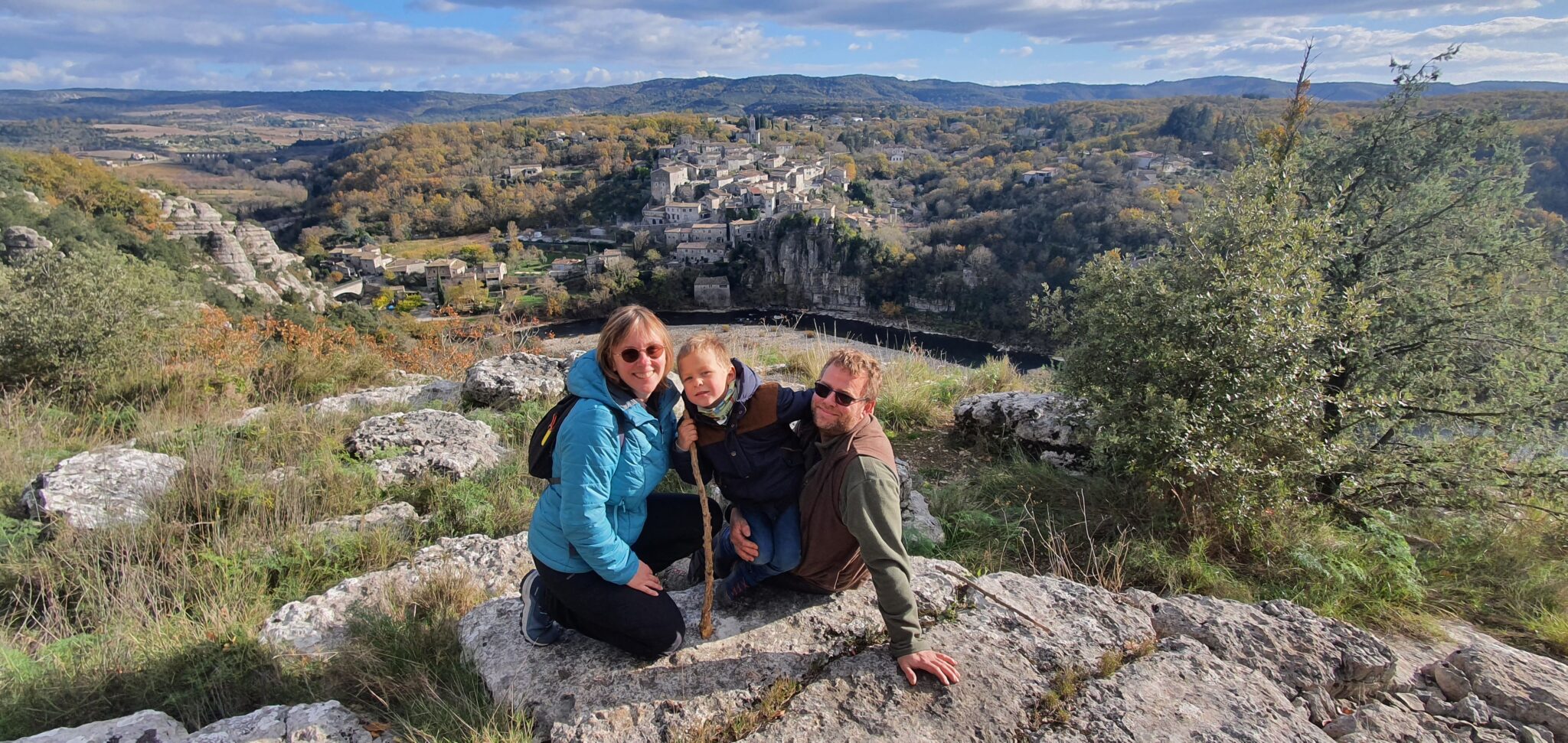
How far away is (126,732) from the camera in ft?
6.17

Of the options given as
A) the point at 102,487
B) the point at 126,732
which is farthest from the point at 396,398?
the point at 126,732

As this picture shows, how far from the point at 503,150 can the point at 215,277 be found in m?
63.5

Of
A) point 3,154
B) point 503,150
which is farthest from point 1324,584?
point 503,150

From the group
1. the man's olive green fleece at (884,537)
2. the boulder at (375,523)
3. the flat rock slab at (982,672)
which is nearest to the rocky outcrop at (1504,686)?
the flat rock slab at (982,672)

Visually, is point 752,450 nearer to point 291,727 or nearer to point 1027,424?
point 291,727

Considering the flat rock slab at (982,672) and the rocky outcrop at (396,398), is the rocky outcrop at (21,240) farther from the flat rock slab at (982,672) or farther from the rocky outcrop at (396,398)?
the flat rock slab at (982,672)

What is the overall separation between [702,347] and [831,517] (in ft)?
2.27

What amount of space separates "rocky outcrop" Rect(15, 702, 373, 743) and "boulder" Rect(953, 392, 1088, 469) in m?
4.23

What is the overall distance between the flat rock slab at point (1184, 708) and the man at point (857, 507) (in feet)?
1.37

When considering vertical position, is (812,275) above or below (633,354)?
below

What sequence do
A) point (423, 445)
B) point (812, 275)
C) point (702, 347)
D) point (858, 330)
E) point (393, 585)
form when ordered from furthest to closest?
point (812, 275), point (858, 330), point (423, 445), point (393, 585), point (702, 347)

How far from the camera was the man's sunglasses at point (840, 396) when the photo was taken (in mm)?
2068

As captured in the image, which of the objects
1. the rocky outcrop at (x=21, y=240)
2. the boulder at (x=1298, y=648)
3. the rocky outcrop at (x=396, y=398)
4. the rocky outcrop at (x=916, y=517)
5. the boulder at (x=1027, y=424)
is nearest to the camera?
the boulder at (x=1298, y=648)

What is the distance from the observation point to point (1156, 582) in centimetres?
312
